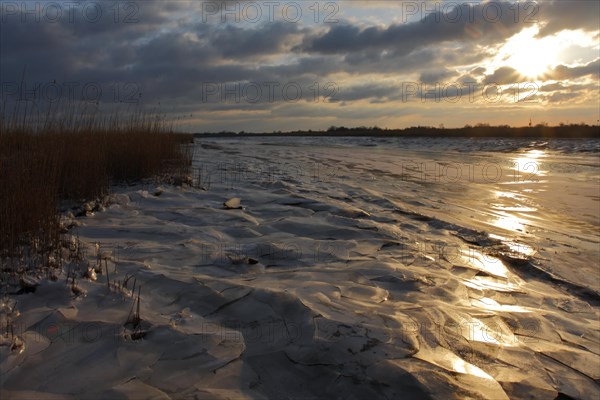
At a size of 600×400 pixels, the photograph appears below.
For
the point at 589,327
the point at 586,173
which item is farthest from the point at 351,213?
the point at 586,173

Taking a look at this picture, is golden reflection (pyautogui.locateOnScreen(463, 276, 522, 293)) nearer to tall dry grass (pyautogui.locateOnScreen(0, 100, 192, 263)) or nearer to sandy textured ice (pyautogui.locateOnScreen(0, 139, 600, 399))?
sandy textured ice (pyautogui.locateOnScreen(0, 139, 600, 399))

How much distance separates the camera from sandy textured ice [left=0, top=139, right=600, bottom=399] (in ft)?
6.83

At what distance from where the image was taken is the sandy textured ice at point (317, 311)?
6.83 ft

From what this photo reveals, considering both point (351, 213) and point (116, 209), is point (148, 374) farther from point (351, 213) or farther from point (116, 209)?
point (351, 213)

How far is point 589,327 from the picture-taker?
→ 3.05 meters

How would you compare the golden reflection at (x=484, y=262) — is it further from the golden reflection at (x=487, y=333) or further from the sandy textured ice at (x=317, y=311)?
the golden reflection at (x=487, y=333)

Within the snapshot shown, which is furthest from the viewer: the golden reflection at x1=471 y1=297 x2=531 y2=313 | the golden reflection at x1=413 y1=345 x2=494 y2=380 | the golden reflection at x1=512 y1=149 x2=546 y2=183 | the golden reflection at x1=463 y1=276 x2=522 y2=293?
the golden reflection at x1=512 y1=149 x2=546 y2=183

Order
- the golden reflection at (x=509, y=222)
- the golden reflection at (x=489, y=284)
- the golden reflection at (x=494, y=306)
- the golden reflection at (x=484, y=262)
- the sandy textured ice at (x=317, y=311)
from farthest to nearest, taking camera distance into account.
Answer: the golden reflection at (x=509, y=222) < the golden reflection at (x=484, y=262) < the golden reflection at (x=489, y=284) < the golden reflection at (x=494, y=306) < the sandy textured ice at (x=317, y=311)

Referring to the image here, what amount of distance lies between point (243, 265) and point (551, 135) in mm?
35202

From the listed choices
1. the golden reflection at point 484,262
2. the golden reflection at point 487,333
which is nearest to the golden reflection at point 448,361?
the golden reflection at point 487,333

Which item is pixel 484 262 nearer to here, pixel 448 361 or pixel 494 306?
pixel 494 306

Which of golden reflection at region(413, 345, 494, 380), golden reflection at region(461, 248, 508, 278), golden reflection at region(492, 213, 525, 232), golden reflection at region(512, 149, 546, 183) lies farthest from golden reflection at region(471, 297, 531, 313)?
golden reflection at region(512, 149, 546, 183)

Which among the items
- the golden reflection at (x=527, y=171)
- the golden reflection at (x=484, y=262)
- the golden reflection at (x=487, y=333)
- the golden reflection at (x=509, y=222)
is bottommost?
the golden reflection at (x=487, y=333)

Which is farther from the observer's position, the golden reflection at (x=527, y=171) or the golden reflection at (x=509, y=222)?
the golden reflection at (x=527, y=171)
